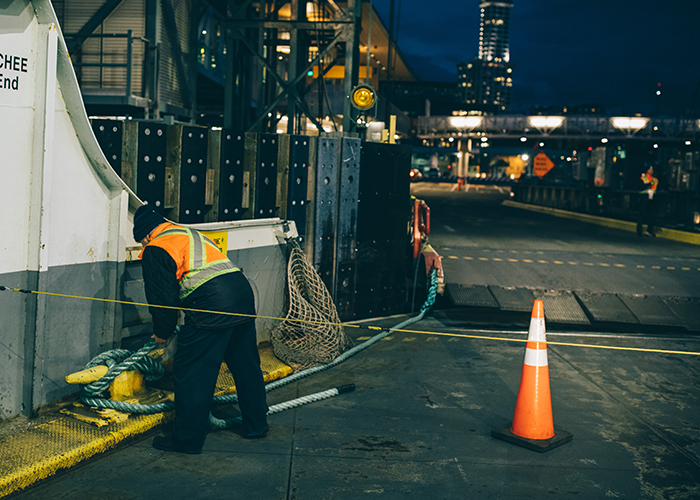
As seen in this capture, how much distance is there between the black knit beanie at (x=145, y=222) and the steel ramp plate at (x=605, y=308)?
720cm

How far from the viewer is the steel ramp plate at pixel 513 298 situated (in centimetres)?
1035

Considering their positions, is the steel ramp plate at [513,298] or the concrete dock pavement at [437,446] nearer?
the concrete dock pavement at [437,446]

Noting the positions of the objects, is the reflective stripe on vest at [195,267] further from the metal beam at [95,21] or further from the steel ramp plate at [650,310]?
the metal beam at [95,21]

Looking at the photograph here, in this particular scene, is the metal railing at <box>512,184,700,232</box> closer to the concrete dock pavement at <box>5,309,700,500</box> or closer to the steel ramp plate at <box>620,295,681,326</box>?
the steel ramp plate at <box>620,295,681,326</box>

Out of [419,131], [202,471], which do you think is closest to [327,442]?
[202,471]

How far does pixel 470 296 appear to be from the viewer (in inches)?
421

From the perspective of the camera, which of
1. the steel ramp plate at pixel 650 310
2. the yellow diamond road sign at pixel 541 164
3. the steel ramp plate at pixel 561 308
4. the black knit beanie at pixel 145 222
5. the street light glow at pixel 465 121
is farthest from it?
the street light glow at pixel 465 121

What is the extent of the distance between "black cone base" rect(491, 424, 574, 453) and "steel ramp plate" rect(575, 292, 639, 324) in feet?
16.5

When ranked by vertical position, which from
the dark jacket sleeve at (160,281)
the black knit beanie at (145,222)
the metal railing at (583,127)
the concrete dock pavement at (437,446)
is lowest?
the concrete dock pavement at (437,446)

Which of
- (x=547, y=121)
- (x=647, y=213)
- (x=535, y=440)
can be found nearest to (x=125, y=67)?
(x=535, y=440)

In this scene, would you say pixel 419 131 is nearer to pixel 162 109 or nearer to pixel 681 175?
pixel 681 175

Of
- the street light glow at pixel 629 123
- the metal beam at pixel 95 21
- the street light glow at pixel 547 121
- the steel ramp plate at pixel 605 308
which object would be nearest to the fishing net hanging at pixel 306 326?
the steel ramp plate at pixel 605 308

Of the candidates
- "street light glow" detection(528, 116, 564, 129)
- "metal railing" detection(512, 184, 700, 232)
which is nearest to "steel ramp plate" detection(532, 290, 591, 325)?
"metal railing" detection(512, 184, 700, 232)

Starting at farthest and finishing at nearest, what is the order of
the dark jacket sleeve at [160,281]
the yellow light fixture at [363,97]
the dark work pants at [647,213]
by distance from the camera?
1. the dark work pants at [647,213]
2. the yellow light fixture at [363,97]
3. the dark jacket sleeve at [160,281]
